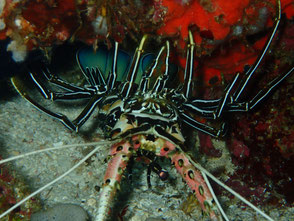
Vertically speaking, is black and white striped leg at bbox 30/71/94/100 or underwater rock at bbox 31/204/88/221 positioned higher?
black and white striped leg at bbox 30/71/94/100

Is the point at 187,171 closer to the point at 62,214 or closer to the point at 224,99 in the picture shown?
the point at 224,99

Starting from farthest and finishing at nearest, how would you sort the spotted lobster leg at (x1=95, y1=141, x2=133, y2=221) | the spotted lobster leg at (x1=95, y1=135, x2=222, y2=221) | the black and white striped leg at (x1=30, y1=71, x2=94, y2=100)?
1. the black and white striped leg at (x1=30, y1=71, x2=94, y2=100)
2. the spotted lobster leg at (x1=95, y1=135, x2=222, y2=221)
3. the spotted lobster leg at (x1=95, y1=141, x2=133, y2=221)

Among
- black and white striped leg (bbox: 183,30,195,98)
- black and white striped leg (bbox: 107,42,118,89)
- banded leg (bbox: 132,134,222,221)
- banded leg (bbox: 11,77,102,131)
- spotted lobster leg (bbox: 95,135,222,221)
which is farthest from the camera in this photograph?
banded leg (bbox: 11,77,102,131)

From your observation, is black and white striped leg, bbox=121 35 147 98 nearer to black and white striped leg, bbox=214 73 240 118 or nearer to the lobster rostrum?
the lobster rostrum

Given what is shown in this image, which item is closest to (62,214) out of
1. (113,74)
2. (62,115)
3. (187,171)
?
(62,115)

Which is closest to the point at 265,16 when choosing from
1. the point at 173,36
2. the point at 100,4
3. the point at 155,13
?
the point at 173,36

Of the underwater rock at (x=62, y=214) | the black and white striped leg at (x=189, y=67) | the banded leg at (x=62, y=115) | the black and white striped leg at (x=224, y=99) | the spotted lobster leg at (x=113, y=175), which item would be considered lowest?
the underwater rock at (x=62, y=214)

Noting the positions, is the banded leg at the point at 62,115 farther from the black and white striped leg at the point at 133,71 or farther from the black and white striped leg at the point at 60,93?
the black and white striped leg at the point at 133,71

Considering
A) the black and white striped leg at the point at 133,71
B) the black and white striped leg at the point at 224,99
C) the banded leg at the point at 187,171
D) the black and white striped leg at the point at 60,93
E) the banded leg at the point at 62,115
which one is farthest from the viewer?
the black and white striped leg at the point at 60,93

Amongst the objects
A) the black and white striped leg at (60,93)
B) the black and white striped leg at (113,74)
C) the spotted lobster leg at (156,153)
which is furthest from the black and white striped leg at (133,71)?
the black and white striped leg at (60,93)

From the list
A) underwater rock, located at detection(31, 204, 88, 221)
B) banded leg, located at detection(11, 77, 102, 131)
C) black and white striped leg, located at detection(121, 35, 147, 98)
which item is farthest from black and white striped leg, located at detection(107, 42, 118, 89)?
underwater rock, located at detection(31, 204, 88, 221)
